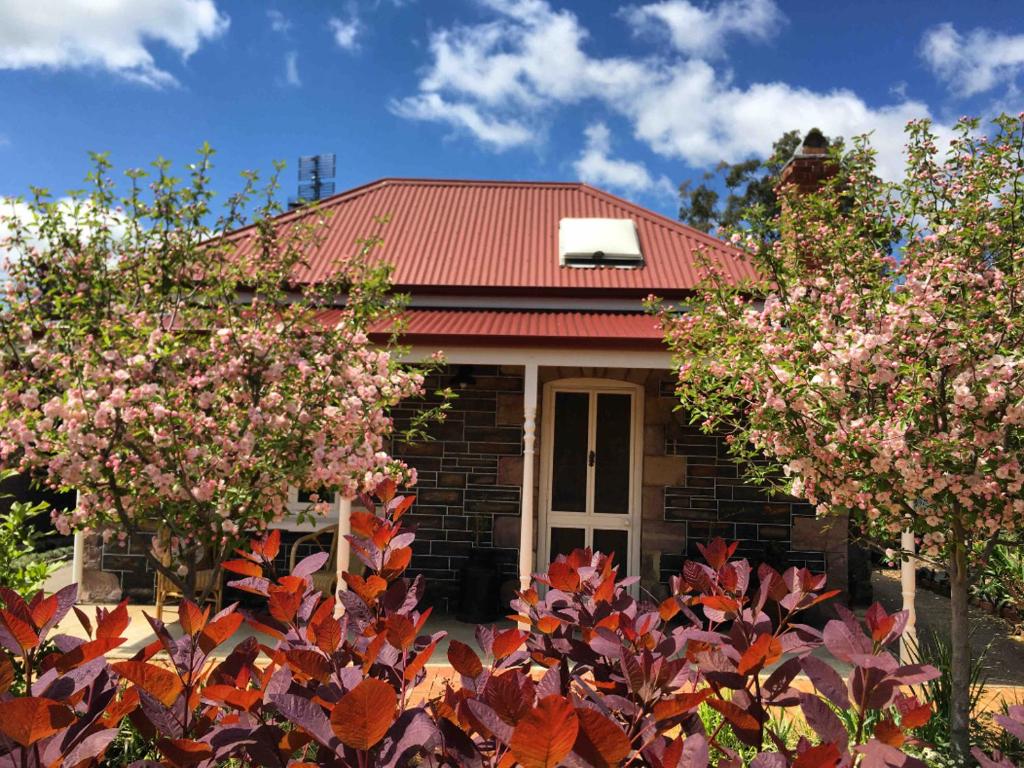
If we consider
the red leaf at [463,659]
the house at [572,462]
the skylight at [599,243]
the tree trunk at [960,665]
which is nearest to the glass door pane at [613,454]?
the house at [572,462]

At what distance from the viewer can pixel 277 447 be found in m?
4.16

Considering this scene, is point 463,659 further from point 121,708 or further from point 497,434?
point 497,434

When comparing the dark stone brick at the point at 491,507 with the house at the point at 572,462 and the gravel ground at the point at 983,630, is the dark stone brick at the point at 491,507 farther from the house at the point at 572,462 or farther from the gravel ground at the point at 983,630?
the gravel ground at the point at 983,630

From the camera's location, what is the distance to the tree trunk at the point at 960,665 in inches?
163

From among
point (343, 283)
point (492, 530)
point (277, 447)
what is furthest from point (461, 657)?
point (492, 530)

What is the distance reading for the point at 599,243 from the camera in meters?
9.87

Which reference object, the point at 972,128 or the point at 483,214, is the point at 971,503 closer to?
the point at 972,128

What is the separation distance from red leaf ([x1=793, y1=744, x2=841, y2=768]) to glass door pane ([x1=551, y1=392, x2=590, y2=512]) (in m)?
7.52

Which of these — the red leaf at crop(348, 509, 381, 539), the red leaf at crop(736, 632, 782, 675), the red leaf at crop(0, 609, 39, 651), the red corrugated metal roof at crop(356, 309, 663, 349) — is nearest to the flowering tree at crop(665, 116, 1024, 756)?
the red corrugated metal roof at crop(356, 309, 663, 349)

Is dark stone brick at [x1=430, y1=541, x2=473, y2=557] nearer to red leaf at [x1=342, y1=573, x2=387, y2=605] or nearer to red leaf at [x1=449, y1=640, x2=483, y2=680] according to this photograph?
red leaf at [x1=342, y1=573, x2=387, y2=605]

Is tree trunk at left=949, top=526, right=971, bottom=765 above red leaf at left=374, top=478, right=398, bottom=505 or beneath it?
beneath

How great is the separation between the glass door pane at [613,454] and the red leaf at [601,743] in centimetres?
753

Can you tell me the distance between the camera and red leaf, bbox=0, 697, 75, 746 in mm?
1156

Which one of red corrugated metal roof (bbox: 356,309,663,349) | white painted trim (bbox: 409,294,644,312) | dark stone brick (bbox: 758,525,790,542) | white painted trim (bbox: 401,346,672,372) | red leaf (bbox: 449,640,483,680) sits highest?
white painted trim (bbox: 409,294,644,312)
